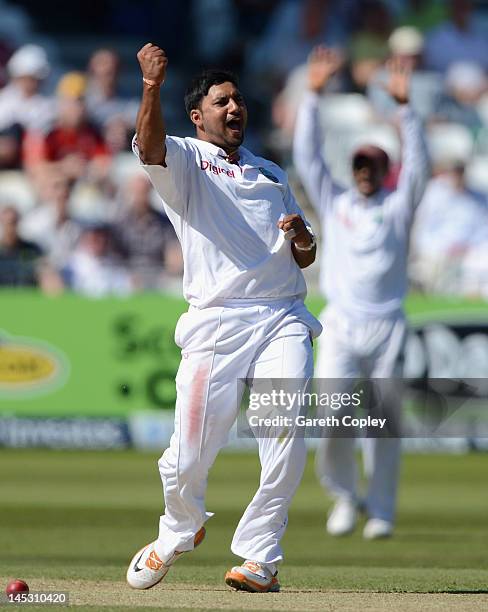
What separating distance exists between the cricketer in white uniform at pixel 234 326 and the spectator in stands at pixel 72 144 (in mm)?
11668

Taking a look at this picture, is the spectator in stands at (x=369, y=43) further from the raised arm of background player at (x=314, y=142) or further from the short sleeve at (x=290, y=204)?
the short sleeve at (x=290, y=204)

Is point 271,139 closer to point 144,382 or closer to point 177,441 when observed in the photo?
point 144,382

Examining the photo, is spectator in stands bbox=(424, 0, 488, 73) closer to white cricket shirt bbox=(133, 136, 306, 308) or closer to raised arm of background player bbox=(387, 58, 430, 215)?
raised arm of background player bbox=(387, 58, 430, 215)

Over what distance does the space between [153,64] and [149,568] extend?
7.20ft

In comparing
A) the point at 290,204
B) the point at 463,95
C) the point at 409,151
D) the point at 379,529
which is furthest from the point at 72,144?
the point at 290,204

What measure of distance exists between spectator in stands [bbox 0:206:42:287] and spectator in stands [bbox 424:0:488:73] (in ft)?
24.7

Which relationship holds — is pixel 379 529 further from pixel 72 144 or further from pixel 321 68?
pixel 72 144

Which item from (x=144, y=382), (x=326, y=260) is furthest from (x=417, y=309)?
(x=326, y=260)

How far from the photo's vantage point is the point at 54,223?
17.3 metres

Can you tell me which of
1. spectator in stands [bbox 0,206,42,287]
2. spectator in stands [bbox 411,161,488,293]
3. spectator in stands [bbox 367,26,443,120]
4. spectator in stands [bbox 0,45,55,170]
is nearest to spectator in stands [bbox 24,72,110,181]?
spectator in stands [bbox 0,45,55,170]

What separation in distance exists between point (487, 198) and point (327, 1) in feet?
14.5

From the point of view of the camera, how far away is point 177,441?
6.45 metres

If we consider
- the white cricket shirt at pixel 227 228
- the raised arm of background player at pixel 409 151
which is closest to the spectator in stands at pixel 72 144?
the raised arm of background player at pixel 409 151

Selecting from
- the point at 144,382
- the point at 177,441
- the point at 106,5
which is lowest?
the point at 144,382
